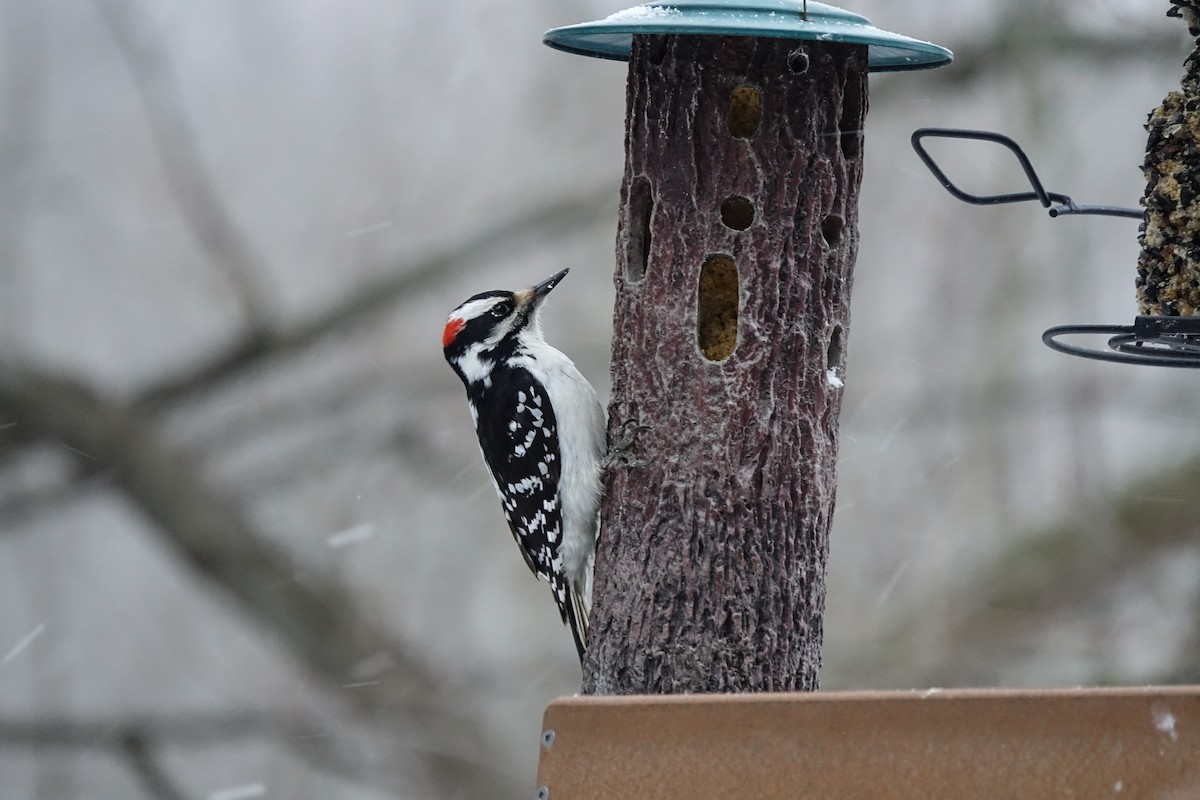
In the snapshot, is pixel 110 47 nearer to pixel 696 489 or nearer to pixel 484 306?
pixel 484 306

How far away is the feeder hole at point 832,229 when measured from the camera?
3.41 m

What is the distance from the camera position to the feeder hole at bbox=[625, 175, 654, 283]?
350cm

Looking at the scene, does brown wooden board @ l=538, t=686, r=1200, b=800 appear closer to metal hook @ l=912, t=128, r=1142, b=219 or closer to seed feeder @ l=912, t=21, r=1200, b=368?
seed feeder @ l=912, t=21, r=1200, b=368

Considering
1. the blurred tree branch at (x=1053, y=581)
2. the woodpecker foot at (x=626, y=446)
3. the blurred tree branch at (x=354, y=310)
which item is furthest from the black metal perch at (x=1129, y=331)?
the blurred tree branch at (x=354, y=310)

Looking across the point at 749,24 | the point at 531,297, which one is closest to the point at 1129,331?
the point at 749,24

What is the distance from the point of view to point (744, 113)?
3432 millimetres

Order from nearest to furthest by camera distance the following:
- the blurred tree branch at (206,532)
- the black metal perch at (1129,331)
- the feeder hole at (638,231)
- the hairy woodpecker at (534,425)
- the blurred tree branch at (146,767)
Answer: the black metal perch at (1129,331), the feeder hole at (638,231), the hairy woodpecker at (534,425), the blurred tree branch at (206,532), the blurred tree branch at (146,767)

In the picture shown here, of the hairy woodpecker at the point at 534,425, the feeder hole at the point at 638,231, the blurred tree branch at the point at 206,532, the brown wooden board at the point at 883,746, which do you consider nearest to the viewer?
the brown wooden board at the point at 883,746

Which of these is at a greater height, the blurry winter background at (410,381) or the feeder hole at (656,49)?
the feeder hole at (656,49)

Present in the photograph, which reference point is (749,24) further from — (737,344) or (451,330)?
(451,330)

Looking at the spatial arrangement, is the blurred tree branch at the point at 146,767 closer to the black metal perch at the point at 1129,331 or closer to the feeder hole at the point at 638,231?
the feeder hole at the point at 638,231

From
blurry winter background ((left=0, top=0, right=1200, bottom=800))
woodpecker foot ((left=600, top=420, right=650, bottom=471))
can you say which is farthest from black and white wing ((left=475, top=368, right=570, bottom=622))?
blurry winter background ((left=0, top=0, right=1200, bottom=800))

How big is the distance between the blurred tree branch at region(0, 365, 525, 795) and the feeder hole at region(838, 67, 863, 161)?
4.14m

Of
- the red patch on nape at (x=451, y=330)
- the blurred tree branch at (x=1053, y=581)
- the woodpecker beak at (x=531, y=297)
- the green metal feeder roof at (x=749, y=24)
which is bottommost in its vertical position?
the blurred tree branch at (x=1053, y=581)
